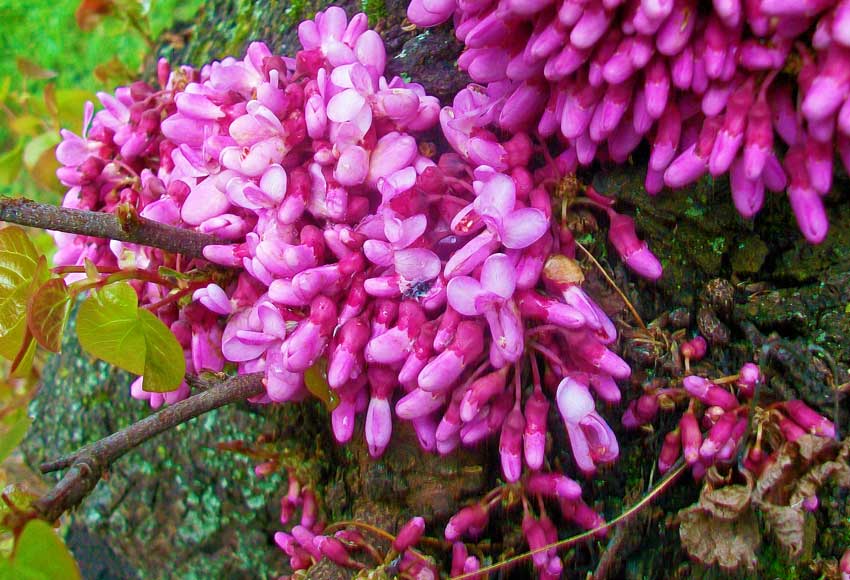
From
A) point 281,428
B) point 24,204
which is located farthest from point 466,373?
point 24,204

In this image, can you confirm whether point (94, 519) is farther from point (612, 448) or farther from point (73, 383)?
point (612, 448)

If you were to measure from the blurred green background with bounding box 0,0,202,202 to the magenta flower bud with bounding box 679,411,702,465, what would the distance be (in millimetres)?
2117

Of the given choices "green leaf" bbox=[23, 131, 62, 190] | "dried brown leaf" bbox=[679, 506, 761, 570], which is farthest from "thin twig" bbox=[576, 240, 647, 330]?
"green leaf" bbox=[23, 131, 62, 190]

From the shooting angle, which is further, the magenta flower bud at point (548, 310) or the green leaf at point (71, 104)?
the green leaf at point (71, 104)

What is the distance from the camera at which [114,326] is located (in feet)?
4.26

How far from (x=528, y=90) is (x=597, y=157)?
0.69 feet

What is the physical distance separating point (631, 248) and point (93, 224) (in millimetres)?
1025

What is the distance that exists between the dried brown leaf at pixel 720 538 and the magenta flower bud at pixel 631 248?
17.9 inches

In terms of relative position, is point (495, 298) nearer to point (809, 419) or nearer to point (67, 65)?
point (809, 419)

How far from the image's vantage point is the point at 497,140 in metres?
1.46

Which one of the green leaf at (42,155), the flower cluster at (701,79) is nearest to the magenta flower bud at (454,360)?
the flower cluster at (701,79)

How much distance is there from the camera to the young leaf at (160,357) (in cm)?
131

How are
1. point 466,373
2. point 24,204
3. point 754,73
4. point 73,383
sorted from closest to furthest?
point 754,73 < point 24,204 < point 466,373 < point 73,383

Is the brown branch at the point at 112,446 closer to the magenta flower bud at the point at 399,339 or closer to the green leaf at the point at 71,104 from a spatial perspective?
the magenta flower bud at the point at 399,339
